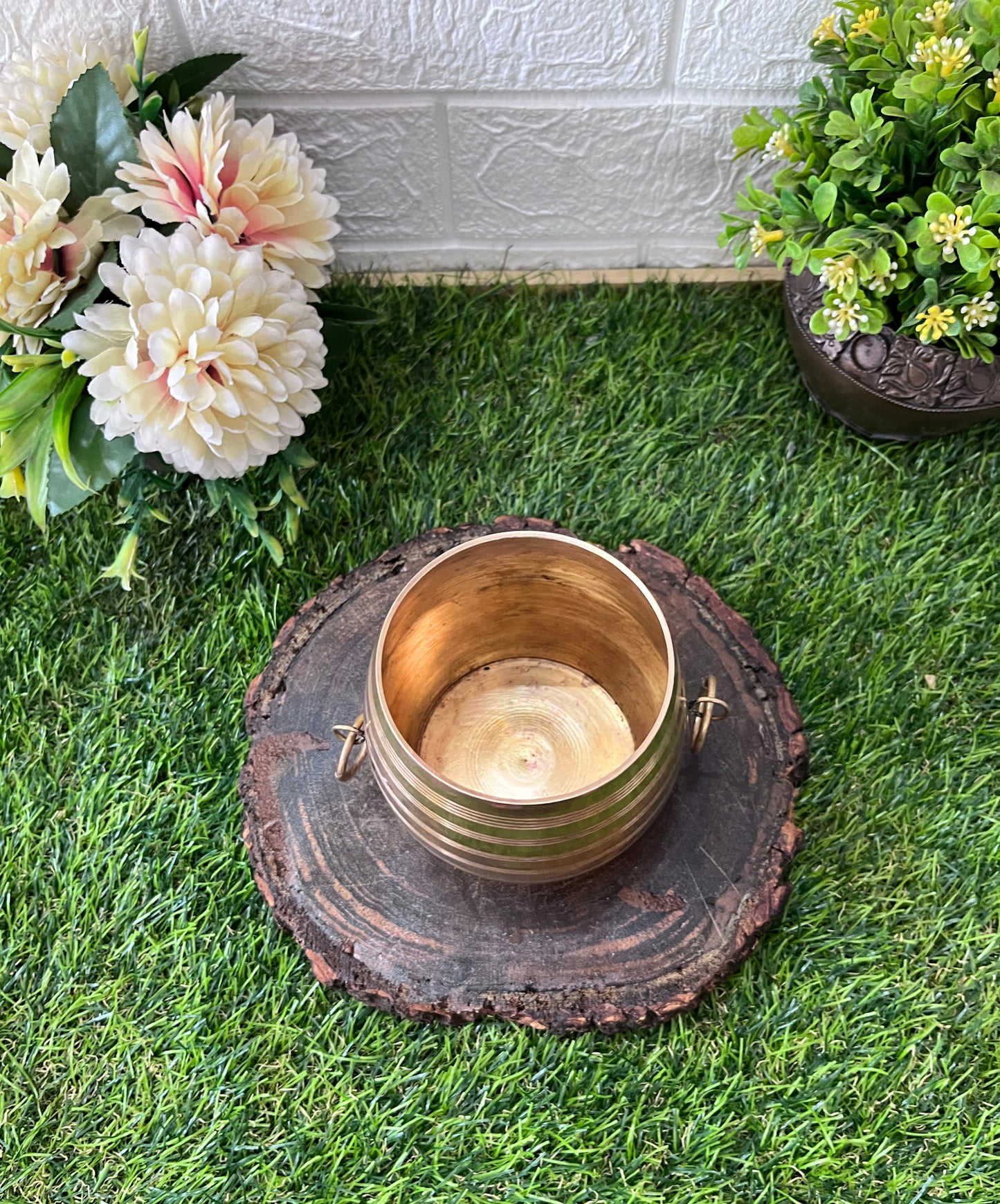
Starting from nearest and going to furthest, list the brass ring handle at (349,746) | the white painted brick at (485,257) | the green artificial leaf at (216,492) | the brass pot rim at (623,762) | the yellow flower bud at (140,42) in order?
the brass pot rim at (623,762), the brass ring handle at (349,746), the yellow flower bud at (140,42), the green artificial leaf at (216,492), the white painted brick at (485,257)

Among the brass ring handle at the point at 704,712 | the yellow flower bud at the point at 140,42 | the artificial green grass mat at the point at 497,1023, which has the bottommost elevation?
the artificial green grass mat at the point at 497,1023

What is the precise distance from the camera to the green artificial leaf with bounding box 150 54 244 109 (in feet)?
3.35

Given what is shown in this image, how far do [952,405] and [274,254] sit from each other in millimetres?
738


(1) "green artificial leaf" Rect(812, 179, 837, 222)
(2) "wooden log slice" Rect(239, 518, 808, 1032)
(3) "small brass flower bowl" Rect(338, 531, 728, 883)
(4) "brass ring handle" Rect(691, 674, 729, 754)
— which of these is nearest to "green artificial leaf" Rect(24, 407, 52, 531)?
(2) "wooden log slice" Rect(239, 518, 808, 1032)

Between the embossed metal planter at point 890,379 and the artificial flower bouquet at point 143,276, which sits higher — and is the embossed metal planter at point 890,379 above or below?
below

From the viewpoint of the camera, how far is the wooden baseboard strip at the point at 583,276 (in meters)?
1.32

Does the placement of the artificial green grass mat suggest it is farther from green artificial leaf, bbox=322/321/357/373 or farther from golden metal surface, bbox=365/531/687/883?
golden metal surface, bbox=365/531/687/883

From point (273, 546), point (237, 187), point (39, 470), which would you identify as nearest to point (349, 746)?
point (273, 546)

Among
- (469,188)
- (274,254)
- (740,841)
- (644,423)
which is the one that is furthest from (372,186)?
(740,841)

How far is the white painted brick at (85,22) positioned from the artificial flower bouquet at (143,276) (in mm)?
39

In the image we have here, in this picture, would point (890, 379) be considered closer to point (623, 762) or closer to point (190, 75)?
point (623, 762)

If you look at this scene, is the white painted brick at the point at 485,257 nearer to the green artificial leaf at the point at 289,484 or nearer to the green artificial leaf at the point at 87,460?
the green artificial leaf at the point at 289,484

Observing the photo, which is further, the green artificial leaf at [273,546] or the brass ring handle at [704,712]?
the green artificial leaf at [273,546]

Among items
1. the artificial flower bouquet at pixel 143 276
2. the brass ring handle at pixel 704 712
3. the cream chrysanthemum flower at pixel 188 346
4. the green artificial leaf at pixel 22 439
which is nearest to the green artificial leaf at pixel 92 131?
the artificial flower bouquet at pixel 143 276
